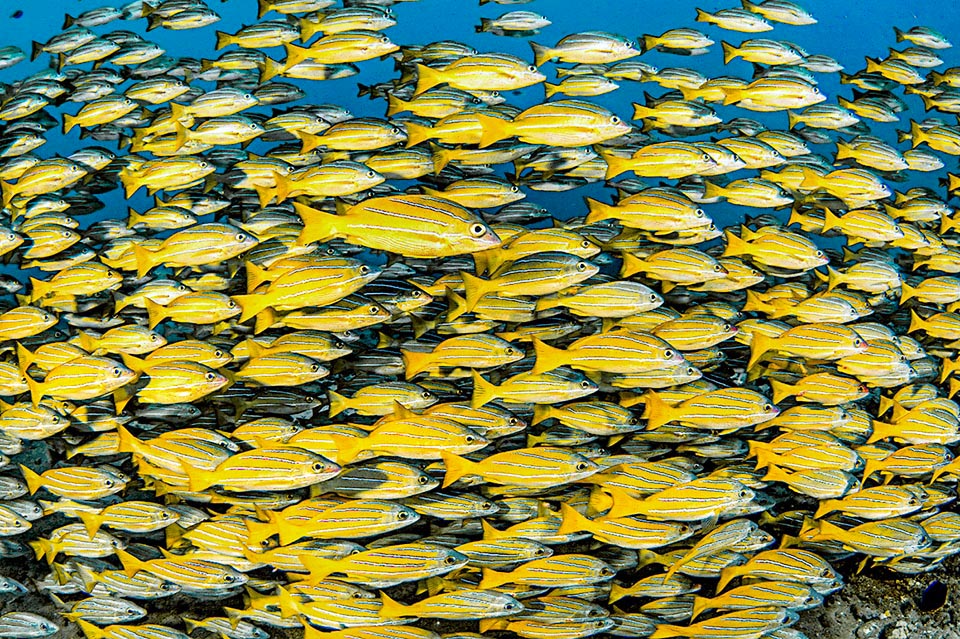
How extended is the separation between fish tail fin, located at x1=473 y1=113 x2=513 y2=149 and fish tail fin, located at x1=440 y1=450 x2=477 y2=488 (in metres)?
1.79

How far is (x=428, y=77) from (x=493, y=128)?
63 cm

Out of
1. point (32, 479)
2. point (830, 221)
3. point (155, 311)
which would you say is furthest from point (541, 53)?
point (32, 479)

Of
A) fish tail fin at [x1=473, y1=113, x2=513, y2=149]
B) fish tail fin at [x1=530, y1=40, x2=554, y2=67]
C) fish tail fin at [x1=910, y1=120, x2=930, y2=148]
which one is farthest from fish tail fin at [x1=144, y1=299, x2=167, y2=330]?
fish tail fin at [x1=910, y1=120, x2=930, y2=148]

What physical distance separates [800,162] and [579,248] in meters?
2.03

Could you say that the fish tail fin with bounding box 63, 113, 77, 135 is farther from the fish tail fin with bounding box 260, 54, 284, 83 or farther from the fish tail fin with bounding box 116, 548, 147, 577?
the fish tail fin with bounding box 116, 548, 147, 577

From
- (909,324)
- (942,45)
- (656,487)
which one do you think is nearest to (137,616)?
(656,487)

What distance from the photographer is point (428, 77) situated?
4.48 meters

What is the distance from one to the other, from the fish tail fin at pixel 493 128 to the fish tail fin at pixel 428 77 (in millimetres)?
422

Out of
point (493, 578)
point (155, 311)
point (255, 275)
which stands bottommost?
point (493, 578)

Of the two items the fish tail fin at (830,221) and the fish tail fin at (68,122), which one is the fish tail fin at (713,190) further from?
the fish tail fin at (68,122)

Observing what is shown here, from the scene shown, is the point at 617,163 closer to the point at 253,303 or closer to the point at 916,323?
the point at 253,303

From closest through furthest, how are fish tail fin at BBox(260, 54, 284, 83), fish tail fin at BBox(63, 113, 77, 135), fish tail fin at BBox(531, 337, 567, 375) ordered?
fish tail fin at BBox(531, 337, 567, 375), fish tail fin at BBox(260, 54, 284, 83), fish tail fin at BBox(63, 113, 77, 135)

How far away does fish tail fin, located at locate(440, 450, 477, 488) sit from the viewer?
13.0 feet

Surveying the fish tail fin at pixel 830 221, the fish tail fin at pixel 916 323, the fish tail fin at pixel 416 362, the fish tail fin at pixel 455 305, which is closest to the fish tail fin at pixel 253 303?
the fish tail fin at pixel 416 362
